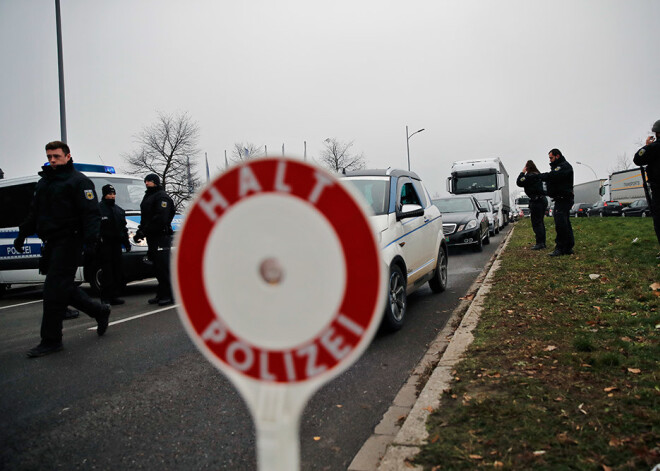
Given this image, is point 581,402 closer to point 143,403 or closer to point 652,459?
point 652,459

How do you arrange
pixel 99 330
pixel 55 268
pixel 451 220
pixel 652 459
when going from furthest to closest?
pixel 451 220 → pixel 99 330 → pixel 55 268 → pixel 652 459

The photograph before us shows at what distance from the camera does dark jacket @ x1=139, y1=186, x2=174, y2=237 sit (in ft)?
24.6

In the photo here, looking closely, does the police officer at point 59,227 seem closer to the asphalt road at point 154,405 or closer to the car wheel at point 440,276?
the asphalt road at point 154,405

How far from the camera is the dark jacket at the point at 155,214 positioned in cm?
751

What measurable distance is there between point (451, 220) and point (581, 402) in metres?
11.2

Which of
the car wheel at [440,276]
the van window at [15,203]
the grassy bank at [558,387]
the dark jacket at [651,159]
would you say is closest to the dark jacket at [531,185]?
the dark jacket at [651,159]

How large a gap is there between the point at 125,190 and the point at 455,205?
387 inches

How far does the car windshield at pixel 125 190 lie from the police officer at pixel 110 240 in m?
1.73

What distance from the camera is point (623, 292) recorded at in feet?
18.8

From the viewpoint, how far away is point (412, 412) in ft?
9.96

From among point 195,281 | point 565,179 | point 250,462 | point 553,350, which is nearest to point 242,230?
point 195,281

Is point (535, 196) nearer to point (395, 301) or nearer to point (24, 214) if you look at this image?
point (395, 301)

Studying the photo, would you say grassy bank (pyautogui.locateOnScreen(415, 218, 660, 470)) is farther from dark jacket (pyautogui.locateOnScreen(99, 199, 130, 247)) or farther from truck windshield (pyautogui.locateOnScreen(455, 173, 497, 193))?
truck windshield (pyautogui.locateOnScreen(455, 173, 497, 193))

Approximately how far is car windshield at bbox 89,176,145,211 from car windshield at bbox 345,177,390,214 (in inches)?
201
